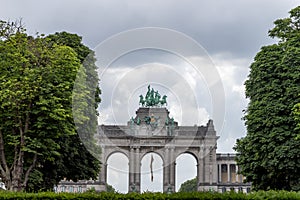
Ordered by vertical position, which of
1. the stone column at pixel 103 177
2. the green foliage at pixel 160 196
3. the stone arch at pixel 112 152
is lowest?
the green foliage at pixel 160 196

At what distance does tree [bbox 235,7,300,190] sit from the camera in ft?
140

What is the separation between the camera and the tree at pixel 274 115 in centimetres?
4256

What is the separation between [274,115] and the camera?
1727 inches

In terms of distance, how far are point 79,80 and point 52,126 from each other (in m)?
5.78

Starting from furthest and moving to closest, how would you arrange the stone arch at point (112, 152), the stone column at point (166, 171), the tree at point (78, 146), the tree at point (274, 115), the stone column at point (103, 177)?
the stone column at point (103, 177)
the stone arch at point (112, 152)
the stone column at point (166, 171)
the tree at point (78, 146)
the tree at point (274, 115)

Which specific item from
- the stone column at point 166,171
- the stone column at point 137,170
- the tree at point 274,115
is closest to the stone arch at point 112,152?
the stone column at point 137,170

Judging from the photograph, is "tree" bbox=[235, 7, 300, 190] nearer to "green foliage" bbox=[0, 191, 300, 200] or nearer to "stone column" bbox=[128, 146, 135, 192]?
"green foliage" bbox=[0, 191, 300, 200]

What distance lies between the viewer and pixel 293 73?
141 feet

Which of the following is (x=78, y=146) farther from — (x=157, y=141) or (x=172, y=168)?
(x=172, y=168)

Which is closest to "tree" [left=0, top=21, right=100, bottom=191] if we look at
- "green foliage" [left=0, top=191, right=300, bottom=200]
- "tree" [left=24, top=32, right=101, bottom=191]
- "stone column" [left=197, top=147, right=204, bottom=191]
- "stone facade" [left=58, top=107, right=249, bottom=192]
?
"tree" [left=24, top=32, right=101, bottom=191]

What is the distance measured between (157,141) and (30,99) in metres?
67.5

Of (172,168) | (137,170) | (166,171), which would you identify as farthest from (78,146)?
(172,168)

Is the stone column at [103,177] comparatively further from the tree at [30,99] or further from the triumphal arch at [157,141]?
the tree at [30,99]

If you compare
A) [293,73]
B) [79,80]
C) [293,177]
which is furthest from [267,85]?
[79,80]
